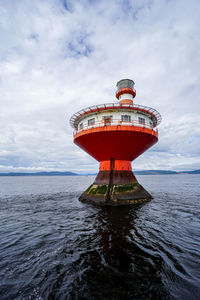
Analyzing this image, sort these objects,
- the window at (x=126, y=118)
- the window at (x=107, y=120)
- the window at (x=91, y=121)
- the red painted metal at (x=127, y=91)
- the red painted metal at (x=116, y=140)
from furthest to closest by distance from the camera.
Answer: the red painted metal at (x=127, y=91), the window at (x=91, y=121), the window at (x=126, y=118), the window at (x=107, y=120), the red painted metal at (x=116, y=140)

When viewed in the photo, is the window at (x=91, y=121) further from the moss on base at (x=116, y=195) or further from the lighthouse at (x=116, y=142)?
the moss on base at (x=116, y=195)

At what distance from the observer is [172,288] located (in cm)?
403

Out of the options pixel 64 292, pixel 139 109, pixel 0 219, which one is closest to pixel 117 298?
pixel 64 292

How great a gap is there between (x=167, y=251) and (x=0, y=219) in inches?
477

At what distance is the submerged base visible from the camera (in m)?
13.3

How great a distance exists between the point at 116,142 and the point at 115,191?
475 cm

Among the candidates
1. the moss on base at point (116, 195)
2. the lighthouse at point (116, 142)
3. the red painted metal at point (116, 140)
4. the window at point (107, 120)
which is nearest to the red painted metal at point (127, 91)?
the lighthouse at point (116, 142)

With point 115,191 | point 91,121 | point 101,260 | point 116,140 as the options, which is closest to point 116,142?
point 116,140

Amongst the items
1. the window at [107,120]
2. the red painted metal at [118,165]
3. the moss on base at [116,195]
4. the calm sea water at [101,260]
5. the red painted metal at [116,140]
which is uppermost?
the window at [107,120]

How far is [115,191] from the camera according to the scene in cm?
1363

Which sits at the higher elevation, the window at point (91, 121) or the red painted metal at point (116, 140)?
the window at point (91, 121)

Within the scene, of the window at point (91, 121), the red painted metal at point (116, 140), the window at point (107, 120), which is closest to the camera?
the red painted metal at point (116, 140)

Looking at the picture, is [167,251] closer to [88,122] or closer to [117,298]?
[117,298]

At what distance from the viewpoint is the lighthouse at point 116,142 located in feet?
42.3
